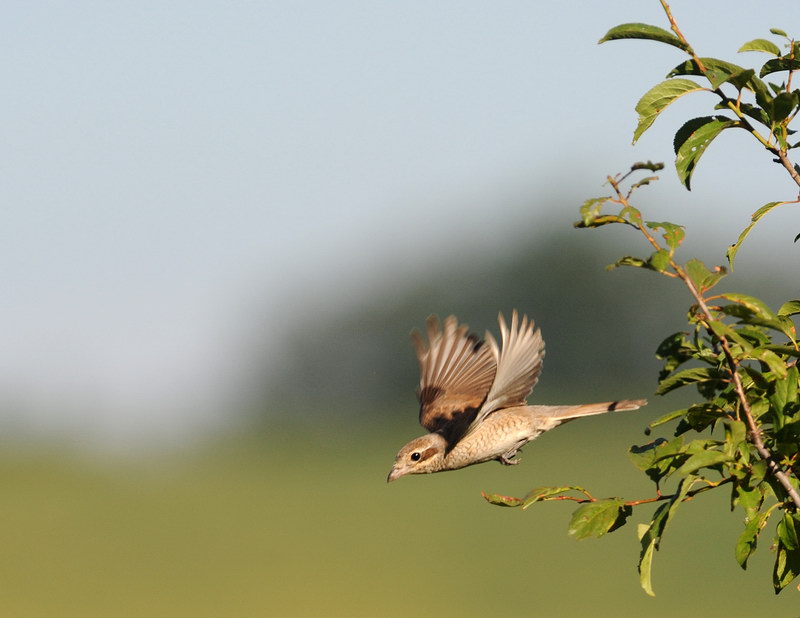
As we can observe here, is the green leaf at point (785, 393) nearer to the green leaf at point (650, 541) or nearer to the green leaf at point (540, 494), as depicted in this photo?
the green leaf at point (650, 541)

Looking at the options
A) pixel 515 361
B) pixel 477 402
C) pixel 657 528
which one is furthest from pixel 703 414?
pixel 477 402

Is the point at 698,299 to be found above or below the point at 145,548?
above

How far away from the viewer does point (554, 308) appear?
80375mm

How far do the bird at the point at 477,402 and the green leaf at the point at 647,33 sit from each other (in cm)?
240

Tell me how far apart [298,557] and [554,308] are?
26.0 metres

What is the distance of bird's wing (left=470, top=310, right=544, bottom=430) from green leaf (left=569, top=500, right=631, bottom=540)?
206 cm

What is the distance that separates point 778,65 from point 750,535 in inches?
63.4

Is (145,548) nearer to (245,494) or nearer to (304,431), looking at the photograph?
(245,494)

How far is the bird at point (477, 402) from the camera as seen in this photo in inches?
258

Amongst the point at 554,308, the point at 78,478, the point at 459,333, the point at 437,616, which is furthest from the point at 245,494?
the point at 459,333

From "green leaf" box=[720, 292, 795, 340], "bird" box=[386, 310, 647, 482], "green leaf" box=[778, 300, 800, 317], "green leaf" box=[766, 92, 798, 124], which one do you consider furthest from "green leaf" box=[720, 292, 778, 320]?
"bird" box=[386, 310, 647, 482]

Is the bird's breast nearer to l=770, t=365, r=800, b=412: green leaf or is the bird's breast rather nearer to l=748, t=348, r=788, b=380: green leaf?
l=770, t=365, r=800, b=412: green leaf

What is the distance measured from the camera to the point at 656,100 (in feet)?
13.5

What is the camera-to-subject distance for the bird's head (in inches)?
278
